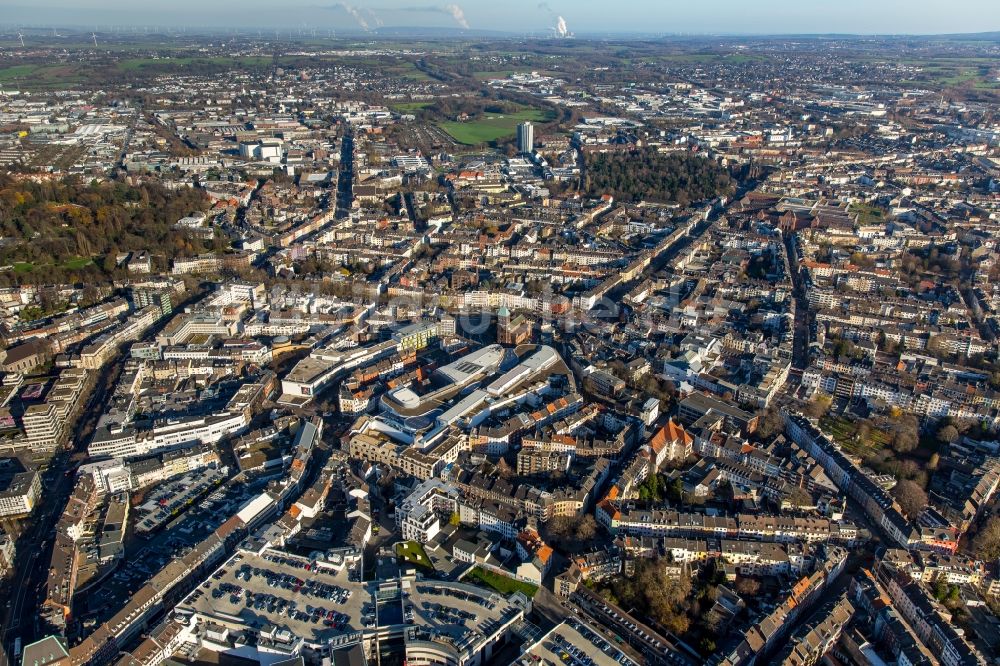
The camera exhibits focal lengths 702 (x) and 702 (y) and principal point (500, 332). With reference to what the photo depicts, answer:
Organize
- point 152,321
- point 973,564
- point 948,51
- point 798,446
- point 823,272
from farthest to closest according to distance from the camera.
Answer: point 948,51, point 823,272, point 152,321, point 798,446, point 973,564

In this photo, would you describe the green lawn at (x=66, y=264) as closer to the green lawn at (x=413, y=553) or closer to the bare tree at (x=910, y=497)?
the green lawn at (x=413, y=553)

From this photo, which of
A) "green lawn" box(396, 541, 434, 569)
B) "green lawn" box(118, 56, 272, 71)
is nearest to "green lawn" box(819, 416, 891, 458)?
"green lawn" box(396, 541, 434, 569)

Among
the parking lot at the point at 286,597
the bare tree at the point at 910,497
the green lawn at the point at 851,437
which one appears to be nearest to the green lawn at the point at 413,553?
the parking lot at the point at 286,597

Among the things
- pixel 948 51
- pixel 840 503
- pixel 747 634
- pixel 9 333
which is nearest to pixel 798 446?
pixel 840 503

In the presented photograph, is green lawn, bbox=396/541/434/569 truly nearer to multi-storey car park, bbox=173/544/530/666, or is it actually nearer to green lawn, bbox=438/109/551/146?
multi-storey car park, bbox=173/544/530/666

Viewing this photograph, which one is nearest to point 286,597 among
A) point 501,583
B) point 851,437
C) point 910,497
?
point 501,583

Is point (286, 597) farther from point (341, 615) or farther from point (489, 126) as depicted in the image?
point (489, 126)

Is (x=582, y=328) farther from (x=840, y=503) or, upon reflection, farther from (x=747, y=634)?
(x=747, y=634)
